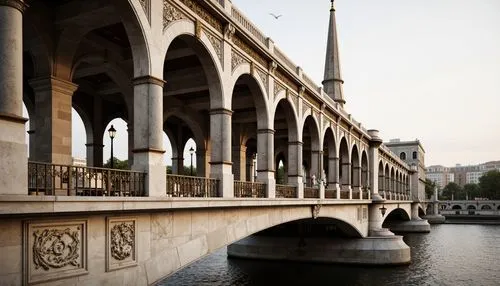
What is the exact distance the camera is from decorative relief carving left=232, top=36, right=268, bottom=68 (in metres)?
16.2

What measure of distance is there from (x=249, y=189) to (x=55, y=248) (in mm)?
9866

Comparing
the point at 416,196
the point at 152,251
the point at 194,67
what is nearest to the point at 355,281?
the point at 194,67

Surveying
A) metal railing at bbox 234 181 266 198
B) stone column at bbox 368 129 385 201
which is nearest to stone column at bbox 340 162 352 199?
stone column at bbox 368 129 385 201

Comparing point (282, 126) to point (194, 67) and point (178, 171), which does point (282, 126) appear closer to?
point (178, 171)

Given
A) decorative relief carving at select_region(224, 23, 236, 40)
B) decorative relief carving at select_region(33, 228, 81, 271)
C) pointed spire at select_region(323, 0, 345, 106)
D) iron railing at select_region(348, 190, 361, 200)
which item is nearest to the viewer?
decorative relief carving at select_region(33, 228, 81, 271)

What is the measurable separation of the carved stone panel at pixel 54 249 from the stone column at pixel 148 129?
2.64 m

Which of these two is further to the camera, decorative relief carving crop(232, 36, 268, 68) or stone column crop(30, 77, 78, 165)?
decorative relief carving crop(232, 36, 268, 68)

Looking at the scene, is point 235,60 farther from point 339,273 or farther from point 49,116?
point 339,273

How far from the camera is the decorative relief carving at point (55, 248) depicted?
305 inches

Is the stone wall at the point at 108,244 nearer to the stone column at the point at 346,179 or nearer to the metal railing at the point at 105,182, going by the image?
the metal railing at the point at 105,182

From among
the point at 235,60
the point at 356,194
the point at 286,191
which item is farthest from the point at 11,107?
the point at 356,194

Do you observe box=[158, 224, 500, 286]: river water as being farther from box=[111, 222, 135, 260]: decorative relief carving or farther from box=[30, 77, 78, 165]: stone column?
box=[111, 222, 135, 260]: decorative relief carving

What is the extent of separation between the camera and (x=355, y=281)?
26.7 meters

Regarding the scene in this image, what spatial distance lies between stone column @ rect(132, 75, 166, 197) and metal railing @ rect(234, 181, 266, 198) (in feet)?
17.7
